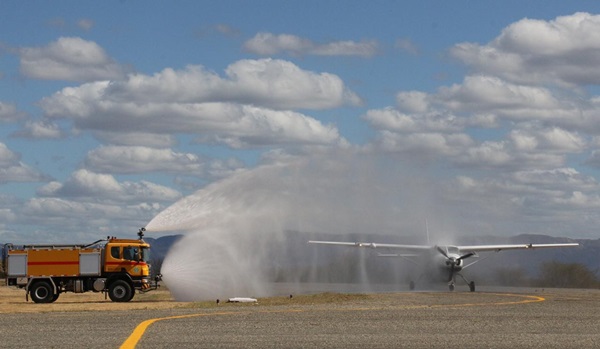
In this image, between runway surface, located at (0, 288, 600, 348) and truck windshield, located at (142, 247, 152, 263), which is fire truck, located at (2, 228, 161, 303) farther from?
runway surface, located at (0, 288, 600, 348)

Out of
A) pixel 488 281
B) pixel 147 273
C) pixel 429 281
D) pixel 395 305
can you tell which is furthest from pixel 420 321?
pixel 488 281

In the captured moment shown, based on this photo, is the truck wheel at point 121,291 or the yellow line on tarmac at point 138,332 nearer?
the yellow line on tarmac at point 138,332

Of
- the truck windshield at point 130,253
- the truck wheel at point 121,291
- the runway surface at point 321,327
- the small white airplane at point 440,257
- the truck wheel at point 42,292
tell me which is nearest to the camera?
the runway surface at point 321,327

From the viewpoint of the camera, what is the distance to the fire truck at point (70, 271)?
45688 mm

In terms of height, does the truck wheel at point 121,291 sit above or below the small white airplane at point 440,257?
below

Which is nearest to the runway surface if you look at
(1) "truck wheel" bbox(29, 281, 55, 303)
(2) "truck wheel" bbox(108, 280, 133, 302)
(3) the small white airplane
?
(2) "truck wheel" bbox(108, 280, 133, 302)

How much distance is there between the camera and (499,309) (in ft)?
118

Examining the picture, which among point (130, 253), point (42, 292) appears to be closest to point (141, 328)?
point (130, 253)

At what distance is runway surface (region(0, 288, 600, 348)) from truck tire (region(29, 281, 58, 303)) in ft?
32.9

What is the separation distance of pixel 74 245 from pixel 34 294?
2.94 metres

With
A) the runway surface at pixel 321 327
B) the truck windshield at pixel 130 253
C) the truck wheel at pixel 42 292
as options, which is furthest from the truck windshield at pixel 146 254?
the runway surface at pixel 321 327

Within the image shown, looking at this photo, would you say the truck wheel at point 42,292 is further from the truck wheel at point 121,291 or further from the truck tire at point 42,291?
the truck wheel at point 121,291

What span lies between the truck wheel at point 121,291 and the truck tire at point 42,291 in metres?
2.88

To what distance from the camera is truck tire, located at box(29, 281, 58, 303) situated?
45.8 m
